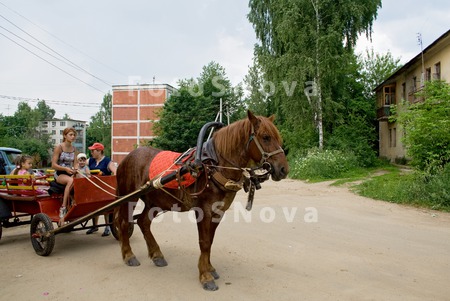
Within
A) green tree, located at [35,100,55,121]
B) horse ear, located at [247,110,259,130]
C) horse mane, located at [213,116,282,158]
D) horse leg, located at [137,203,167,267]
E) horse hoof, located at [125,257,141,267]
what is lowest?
horse hoof, located at [125,257,141,267]

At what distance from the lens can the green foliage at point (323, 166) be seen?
19203 millimetres

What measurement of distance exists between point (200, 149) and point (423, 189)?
27.9 ft

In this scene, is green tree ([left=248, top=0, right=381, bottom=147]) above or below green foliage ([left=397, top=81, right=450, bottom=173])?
above

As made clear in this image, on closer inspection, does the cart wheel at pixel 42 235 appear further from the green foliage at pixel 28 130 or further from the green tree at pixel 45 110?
the green tree at pixel 45 110

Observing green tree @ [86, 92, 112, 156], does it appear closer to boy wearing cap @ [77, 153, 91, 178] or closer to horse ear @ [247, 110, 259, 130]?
boy wearing cap @ [77, 153, 91, 178]

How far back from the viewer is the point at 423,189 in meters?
10.2

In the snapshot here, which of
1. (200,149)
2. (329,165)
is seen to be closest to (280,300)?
(200,149)

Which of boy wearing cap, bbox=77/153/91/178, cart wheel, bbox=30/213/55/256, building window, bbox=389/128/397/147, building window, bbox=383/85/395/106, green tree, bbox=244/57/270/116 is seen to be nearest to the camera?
cart wheel, bbox=30/213/55/256

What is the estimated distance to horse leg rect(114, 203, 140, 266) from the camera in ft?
16.4

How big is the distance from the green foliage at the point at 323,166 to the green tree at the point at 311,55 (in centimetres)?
252

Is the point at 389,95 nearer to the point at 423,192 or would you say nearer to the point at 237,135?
the point at 423,192

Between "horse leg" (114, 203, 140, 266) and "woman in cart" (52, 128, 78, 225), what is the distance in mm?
861

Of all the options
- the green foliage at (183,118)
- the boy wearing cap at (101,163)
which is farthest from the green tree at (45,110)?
the boy wearing cap at (101,163)

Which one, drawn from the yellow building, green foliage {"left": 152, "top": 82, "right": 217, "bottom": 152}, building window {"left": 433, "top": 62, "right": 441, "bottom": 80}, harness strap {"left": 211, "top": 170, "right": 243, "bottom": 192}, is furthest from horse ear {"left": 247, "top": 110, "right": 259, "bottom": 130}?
green foliage {"left": 152, "top": 82, "right": 217, "bottom": 152}
